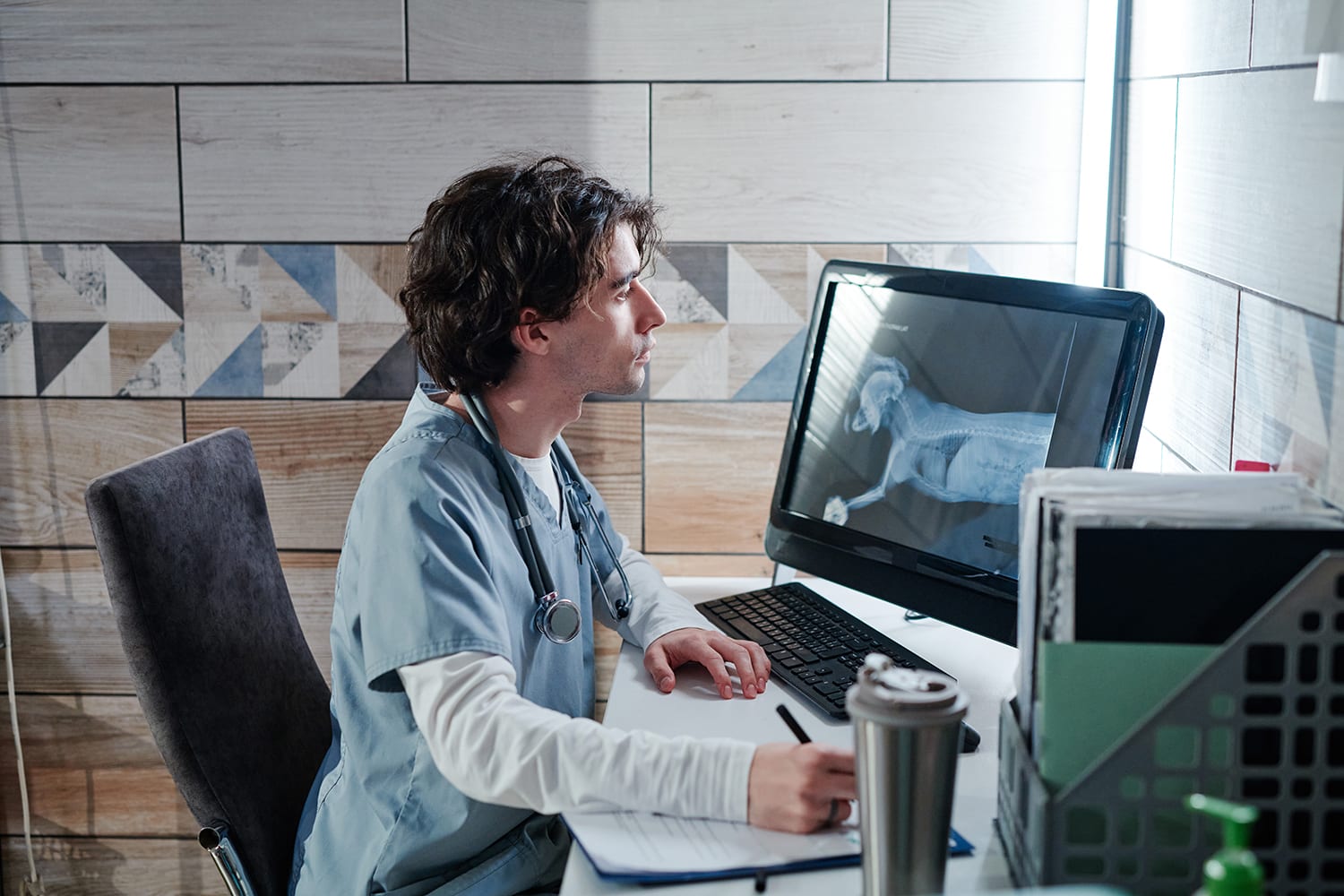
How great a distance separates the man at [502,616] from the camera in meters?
1.07

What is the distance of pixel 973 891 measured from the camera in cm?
93

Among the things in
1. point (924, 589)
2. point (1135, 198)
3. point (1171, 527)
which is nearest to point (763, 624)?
point (924, 589)

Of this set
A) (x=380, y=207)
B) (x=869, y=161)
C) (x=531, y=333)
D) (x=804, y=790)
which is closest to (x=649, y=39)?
(x=869, y=161)

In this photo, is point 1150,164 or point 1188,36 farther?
point 1150,164

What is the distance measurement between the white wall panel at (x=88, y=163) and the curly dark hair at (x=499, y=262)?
0.86 metres

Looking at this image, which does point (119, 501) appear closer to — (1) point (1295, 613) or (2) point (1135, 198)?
(1) point (1295, 613)

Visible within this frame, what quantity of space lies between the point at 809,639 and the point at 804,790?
446mm

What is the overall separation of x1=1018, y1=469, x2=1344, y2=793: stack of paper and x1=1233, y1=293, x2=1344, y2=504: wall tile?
0.24m

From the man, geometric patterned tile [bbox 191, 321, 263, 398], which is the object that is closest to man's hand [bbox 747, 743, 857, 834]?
the man

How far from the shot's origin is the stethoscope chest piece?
1355 millimetres

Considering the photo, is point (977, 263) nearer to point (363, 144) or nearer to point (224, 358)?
point (363, 144)

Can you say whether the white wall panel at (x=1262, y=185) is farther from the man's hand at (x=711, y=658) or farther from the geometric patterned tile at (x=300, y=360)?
the geometric patterned tile at (x=300, y=360)

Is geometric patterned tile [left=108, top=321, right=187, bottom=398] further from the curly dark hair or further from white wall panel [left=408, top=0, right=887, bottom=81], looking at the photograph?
the curly dark hair

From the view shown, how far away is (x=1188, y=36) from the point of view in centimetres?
151
